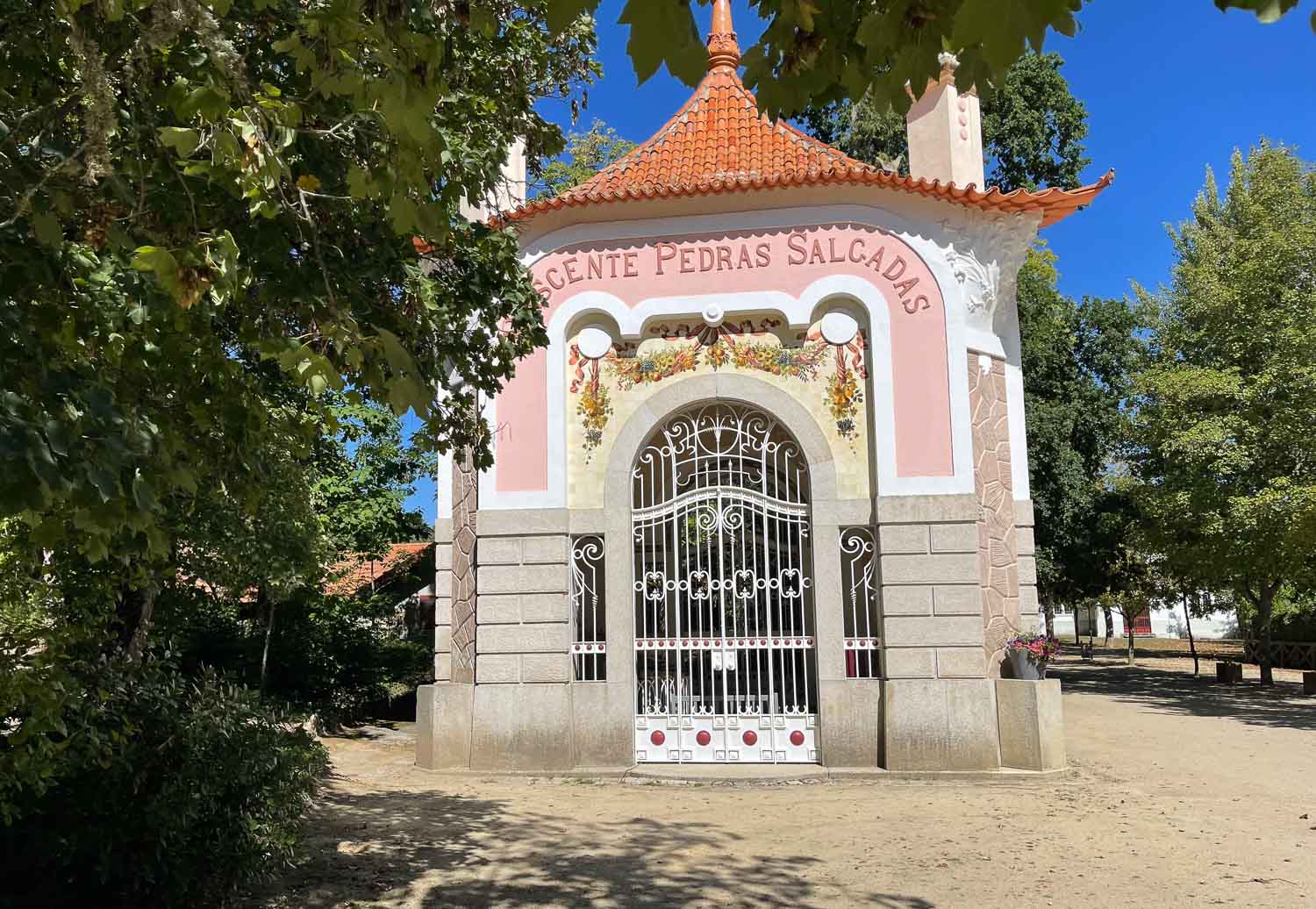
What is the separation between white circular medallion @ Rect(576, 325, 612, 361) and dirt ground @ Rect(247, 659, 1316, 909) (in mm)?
4214

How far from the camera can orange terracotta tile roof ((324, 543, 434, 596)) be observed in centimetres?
1738

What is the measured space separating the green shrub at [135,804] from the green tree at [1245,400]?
14.3 metres

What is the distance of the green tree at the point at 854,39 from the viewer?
2.12m

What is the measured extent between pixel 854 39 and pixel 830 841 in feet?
17.9

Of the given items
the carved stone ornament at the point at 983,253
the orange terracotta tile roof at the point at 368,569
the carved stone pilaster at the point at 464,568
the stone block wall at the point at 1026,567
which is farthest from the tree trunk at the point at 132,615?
the carved stone ornament at the point at 983,253

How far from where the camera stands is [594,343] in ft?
34.6

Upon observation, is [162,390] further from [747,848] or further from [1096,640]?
[1096,640]

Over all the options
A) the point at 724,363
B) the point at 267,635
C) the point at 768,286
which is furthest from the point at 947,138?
the point at 267,635

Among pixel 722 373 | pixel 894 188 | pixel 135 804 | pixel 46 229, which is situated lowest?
pixel 135 804

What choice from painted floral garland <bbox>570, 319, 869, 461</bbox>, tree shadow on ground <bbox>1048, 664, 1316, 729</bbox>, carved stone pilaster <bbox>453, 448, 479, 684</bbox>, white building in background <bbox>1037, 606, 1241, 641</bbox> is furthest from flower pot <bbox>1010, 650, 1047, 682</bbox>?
white building in background <bbox>1037, 606, 1241, 641</bbox>

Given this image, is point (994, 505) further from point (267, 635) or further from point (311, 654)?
point (311, 654)

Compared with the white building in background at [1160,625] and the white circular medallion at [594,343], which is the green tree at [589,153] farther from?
the white building in background at [1160,625]

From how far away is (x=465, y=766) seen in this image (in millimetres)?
9906

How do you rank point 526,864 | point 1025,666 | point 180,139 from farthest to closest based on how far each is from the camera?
point 1025,666 → point 526,864 → point 180,139
